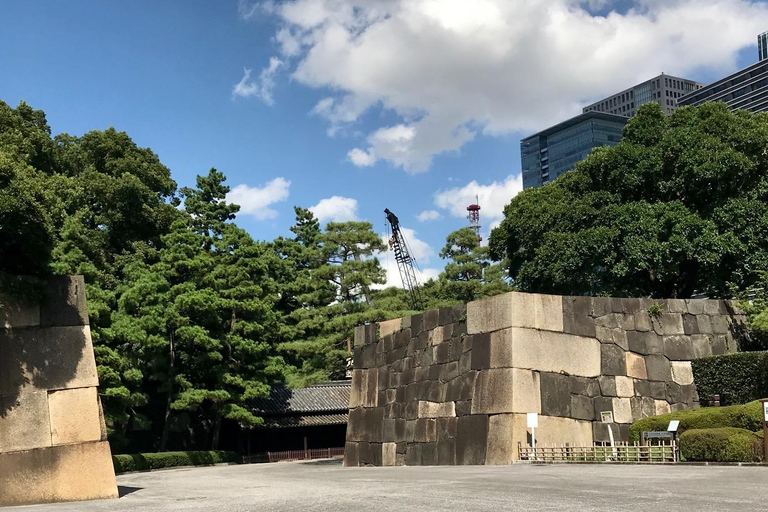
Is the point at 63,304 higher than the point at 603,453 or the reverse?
higher

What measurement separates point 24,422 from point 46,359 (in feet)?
3.58

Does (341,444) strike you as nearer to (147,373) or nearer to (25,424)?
(147,373)

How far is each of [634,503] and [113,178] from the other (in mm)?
40203

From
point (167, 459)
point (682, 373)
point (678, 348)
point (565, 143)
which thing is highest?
point (565, 143)

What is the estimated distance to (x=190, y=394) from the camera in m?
37.7

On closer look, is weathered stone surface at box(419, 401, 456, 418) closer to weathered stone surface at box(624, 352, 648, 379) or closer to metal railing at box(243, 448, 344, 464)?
weathered stone surface at box(624, 352, 648, 379)

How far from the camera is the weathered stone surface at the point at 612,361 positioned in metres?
20.6

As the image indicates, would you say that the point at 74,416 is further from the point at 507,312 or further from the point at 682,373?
the point at 682,373

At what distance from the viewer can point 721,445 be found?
46.6 feet

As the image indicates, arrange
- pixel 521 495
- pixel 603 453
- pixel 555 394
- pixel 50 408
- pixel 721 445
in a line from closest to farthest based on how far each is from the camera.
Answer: pixel 521 495 → pixel 50 408 → pixel 721 445 → pixel 603 453 → pixel 555 394

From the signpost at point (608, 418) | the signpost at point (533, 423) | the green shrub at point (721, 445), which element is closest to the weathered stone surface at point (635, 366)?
the signpost at point (608, 418)

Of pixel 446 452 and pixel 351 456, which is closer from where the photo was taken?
pixel 446 452

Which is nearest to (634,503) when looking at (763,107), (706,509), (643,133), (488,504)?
(706,509)

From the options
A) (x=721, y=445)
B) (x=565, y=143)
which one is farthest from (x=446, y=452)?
(x=565, y=143)
